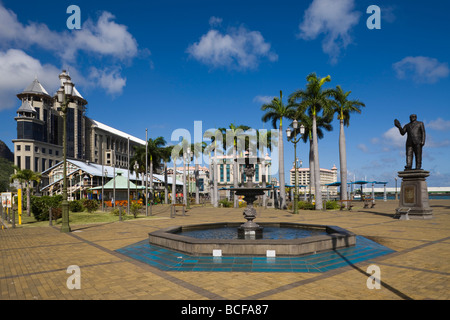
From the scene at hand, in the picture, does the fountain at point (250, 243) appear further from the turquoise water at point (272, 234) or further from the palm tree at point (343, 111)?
the palm tree at point (343, 111)

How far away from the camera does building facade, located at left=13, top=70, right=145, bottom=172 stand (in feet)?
283

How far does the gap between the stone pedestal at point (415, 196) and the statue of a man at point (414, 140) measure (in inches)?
24.6

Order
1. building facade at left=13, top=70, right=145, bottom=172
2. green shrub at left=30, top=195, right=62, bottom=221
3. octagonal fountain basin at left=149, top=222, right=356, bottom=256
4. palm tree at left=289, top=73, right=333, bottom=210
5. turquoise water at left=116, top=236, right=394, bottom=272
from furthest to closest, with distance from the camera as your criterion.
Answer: building facade at left=13, top=70, right=145, bottom=172
palm tree at left=289, top=73, right=333, bottom=210
green shrub at left=30, top=195, right=62, bottom=221
octagonal fountain basin at left=149, top=222, right=356, bottom=256
turquoise water at left=116, top=236, right=394, bottom=272

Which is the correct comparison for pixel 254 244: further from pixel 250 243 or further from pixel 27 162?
pixel 27 162

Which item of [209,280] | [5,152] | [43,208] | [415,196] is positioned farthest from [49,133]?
[209,280]

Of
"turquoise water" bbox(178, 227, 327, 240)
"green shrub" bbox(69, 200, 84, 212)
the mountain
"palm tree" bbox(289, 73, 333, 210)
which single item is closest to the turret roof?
the mountain

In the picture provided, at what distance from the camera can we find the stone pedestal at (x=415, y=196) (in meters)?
20.3

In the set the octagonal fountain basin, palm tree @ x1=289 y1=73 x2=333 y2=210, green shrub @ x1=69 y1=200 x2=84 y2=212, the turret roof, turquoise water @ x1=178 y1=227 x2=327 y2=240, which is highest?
the turret roof

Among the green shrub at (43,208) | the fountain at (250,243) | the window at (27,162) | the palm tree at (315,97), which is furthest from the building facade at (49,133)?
the fountain at (250,243)

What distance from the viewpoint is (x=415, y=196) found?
67.7ft

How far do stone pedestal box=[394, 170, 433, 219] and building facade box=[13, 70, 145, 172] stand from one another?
80.0 meters

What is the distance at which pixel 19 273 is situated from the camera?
743cm

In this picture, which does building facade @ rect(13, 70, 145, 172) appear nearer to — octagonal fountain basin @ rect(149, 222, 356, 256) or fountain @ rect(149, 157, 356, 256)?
fountain @ rect(149, 157, 356, 256)
